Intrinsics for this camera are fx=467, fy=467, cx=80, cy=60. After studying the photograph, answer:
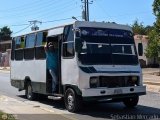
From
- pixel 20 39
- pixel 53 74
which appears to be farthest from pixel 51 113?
pixel 20 39

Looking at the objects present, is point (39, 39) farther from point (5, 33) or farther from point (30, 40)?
point (5, 33)

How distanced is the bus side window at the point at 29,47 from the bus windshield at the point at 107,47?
154 inches

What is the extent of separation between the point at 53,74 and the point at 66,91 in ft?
4.14

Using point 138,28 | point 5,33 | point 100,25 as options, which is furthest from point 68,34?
point 5,33

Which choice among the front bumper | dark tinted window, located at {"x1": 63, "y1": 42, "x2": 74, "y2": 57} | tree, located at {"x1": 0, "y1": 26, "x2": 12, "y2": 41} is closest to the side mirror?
dark tinted window, located at {"x1": 63, "y1": 42, "x2": 74, "y2": 57}

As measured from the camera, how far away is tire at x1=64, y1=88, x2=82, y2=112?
561 inches

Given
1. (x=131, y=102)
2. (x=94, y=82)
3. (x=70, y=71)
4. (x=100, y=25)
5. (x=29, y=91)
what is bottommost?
(x=131, y=102)

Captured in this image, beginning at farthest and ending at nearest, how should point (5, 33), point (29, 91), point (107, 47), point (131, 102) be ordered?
1. point (5, 33)
2. point (29, 91)
3. point (131, 102)
4. point (107, 47)

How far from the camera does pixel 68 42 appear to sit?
14.9 metres

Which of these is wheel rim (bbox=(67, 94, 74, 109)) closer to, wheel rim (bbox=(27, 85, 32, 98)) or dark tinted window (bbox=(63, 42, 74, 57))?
dark tinted window (bbox=(63, 42, 74, 57))

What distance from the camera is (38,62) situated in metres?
17.3

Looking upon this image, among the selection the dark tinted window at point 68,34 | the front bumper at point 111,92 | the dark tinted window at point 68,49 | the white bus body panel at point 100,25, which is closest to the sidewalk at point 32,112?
the front bumper at point 111,92

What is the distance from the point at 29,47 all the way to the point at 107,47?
4.71 m

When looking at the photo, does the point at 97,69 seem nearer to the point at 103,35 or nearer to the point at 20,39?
the point at 103,35
